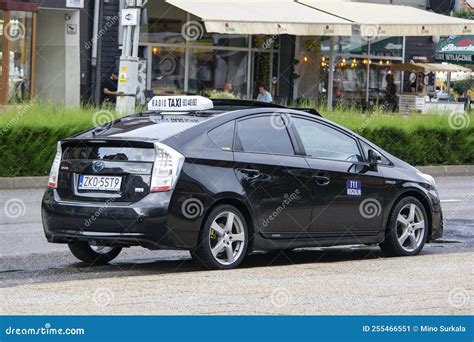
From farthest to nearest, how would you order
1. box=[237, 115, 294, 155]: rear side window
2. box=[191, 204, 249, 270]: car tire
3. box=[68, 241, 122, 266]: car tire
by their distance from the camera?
1. box=[68, 241, 122, 266]: car tire
2. box=[237, 115, 294, 155]: rear side window
3. box=[191, 204, 249, 270]: car tire

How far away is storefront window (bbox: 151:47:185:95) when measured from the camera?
116 feet

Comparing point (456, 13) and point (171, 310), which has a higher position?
point (456, 13)

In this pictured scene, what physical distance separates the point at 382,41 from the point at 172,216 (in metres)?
32.2

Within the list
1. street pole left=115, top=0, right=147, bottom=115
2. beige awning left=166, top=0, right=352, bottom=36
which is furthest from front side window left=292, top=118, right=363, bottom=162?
beige awning left=166, top=0, right=352, bottom=36

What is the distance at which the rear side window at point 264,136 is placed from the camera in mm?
10891

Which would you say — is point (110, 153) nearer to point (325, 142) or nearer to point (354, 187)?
point (325, 142)

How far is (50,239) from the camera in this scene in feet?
34.5

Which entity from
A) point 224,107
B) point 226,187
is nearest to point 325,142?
point 224,107

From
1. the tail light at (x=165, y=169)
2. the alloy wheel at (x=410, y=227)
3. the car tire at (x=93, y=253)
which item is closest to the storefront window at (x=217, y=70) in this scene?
the alloy wheel at (x=410, y=227)

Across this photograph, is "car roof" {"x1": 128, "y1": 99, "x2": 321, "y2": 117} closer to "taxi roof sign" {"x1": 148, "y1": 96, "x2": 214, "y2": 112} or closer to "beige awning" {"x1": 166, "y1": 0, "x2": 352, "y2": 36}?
"taxi roof sign" {"x1": 148, "y1": 96, "x2": 214, "y2": 112}

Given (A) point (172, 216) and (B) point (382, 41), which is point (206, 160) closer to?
(A) point (172, 216)

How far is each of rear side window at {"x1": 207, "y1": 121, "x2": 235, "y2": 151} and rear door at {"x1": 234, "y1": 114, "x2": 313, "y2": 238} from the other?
0.07 m

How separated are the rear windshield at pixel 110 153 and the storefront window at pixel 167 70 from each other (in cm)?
2443

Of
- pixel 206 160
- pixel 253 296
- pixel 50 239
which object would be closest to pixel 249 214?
pixel 206 160
